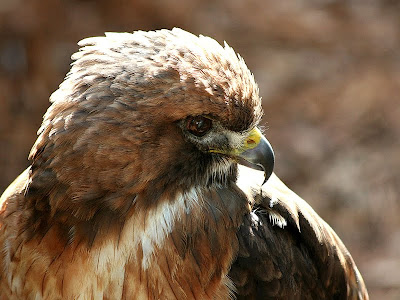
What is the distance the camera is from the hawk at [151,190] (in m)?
3.46

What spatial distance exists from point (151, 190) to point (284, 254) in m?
0.85

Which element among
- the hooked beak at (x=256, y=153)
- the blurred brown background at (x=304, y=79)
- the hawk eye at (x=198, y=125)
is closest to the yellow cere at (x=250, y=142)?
the hooked beak at (x=256, y=153)

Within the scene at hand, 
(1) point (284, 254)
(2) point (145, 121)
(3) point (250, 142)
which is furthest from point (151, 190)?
(1) point (284, 254)

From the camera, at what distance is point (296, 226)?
13.2 feet

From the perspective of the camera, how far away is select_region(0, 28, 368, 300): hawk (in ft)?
11.3

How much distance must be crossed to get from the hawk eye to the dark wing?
51cm

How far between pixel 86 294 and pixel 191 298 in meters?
0.52

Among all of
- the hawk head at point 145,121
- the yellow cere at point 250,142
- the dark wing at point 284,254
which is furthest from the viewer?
the dark wing at point 284,254

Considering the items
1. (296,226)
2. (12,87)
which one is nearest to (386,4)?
(12,87)

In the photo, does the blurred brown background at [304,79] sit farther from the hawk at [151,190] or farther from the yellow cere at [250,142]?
the yellow cere at [250,142]

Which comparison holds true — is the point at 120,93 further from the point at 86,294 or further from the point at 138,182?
the point at 86,294

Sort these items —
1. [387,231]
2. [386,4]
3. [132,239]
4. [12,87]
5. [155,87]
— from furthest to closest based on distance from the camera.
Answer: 1. [386,4]
2. [12,87]
3. [387,231]
4. [132,239]
5. [155,87]

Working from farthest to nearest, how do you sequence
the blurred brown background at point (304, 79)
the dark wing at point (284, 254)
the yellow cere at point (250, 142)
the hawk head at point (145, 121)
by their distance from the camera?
the blurred brown background at point (304, 79) < the dark wing at point (284, 254) < the yellow cere at point (250, 142) < the hawk head at point (145, 121)

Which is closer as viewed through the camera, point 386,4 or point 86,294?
point 86,294
